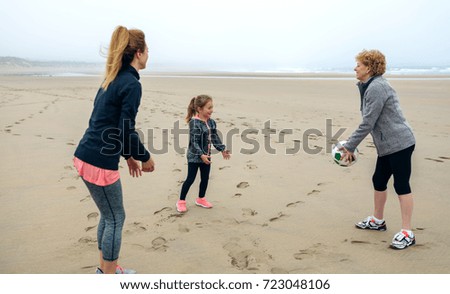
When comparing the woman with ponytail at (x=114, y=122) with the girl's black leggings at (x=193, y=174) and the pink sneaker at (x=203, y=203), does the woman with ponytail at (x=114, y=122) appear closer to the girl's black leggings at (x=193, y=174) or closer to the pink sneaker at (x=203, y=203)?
the girl's black leggings at (x=193, y=174)

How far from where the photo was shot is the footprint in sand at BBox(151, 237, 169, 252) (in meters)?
3.43

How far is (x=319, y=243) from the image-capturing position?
3.54 meters

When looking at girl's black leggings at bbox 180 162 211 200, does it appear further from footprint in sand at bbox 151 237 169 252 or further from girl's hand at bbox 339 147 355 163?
girl's hand at bbox 339 147 355 163

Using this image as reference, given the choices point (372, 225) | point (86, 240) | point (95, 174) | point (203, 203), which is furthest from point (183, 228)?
point (372, 225)

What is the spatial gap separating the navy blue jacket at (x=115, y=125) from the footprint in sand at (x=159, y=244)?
4.14 ft

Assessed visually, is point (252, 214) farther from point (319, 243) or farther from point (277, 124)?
point (277, 124)

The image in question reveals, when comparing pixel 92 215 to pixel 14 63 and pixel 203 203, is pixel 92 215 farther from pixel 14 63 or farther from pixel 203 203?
pixel 14 63

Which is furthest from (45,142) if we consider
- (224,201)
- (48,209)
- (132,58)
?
(132,58)

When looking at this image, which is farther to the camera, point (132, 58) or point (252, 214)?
point (252, 214)

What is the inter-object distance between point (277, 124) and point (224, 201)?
5307 mm

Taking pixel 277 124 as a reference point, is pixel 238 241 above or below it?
below

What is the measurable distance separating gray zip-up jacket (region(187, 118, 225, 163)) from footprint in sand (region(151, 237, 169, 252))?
1028 mm

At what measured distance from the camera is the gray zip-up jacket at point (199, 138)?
4148mm

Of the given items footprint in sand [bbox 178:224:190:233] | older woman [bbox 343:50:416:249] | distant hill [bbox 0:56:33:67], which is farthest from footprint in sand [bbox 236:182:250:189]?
distant hill [bbox 0:56:33:67]
